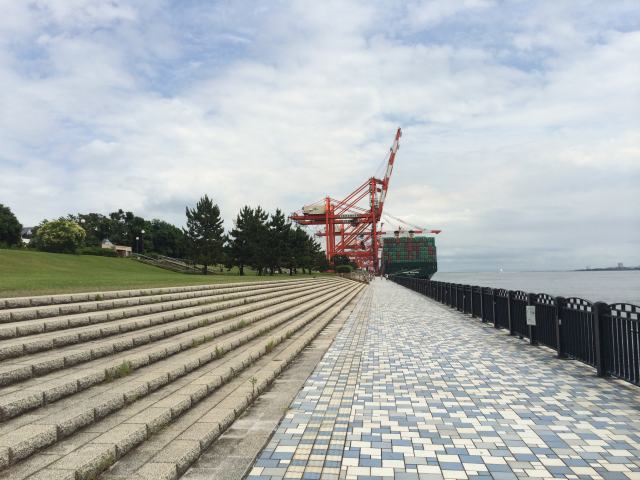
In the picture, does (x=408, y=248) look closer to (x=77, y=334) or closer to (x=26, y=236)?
(x=26, y=236)

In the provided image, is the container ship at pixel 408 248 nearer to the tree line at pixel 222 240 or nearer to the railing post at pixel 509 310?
the tree line at pixel 222 240

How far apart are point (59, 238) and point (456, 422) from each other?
70173 millimetres

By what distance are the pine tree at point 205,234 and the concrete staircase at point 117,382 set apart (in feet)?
124

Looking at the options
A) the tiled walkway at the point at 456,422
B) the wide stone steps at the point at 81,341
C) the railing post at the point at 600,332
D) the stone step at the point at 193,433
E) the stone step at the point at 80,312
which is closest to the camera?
the stone step at the point at 193,433

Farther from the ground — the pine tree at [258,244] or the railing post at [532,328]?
the pine tree at [258,244]

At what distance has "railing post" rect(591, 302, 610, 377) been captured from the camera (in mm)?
6828

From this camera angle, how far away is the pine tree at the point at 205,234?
46625 mm

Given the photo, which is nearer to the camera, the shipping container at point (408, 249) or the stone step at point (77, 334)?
the stone step at point (77, 334)

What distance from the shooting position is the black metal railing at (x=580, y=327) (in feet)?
20.4

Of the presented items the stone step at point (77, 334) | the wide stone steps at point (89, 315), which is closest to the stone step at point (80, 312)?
the wide stone steps at point (89, 315)

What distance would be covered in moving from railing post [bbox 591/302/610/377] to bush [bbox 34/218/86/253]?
65.2m

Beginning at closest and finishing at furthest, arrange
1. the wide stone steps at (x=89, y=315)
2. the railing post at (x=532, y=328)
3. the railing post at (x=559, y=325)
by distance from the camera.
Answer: the wide stone steps at (x=89, y=315) → the railing post at (x=559, y=325) → the railing post at (x=532, y=328)

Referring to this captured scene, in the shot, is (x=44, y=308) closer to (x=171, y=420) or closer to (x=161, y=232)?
(x=171, y=420)

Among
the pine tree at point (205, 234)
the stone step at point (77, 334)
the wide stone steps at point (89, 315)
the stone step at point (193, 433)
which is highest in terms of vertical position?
the pine tree at point (205, 234)
